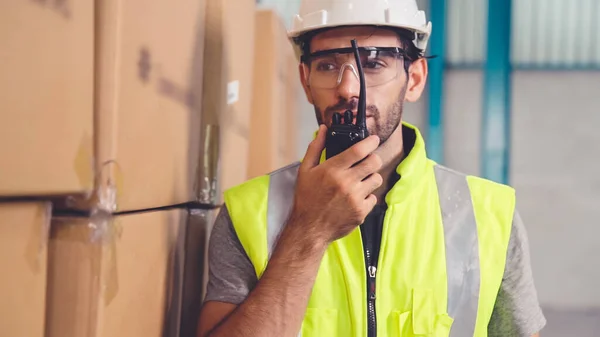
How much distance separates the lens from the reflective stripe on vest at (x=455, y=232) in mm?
1033

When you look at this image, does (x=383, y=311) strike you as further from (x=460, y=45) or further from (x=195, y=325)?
(x=460, y=45)

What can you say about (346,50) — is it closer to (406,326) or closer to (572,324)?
(406,326)

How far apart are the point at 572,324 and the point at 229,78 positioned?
2.42 meters

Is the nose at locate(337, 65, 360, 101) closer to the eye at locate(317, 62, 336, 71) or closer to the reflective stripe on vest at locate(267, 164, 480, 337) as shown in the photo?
the eye at locate(317, 62, 336, 71)

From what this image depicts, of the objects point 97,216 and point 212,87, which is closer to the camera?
point 97,216

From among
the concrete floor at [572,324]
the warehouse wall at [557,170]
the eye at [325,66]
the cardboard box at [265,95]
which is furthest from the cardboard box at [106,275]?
the concrete floor at [572,324]

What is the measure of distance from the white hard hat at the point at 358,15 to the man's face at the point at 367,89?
21 mm

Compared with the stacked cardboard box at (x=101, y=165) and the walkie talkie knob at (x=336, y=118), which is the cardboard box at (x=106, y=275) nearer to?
the stacked cardboard box at (x=101, y=165)

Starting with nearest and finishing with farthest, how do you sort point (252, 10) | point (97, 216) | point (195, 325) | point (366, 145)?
→ point (97, 216), point (366, 145), point (195, 325), point (252, 10)

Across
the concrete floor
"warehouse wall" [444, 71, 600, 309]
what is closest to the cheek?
"warehouse wall" [444, 71, 600, 309]

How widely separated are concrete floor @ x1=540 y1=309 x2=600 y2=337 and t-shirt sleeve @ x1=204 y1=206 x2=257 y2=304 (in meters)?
2.31

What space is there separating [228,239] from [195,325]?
216 millimetres

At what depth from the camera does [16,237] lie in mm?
538

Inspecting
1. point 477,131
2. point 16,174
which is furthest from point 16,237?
point 477,131
